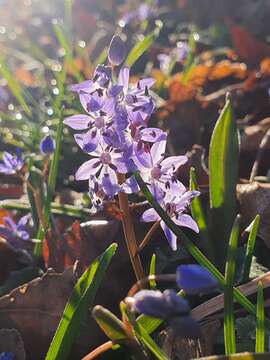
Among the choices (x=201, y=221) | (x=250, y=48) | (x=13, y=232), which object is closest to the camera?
(x=201, y=221)

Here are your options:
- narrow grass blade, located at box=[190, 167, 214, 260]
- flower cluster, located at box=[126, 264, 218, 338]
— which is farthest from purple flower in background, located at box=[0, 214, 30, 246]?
flower cluster, located at box=[126, 264, 218, 338]

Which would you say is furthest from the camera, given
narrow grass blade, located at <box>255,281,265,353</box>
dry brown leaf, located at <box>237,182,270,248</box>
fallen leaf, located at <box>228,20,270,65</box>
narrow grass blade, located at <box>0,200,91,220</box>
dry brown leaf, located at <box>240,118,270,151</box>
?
fallen leaf, located at <box>228,20,270,65</box>

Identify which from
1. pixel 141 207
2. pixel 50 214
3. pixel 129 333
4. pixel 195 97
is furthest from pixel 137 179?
pixel 195 97

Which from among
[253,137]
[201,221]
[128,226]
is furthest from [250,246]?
[253,137]

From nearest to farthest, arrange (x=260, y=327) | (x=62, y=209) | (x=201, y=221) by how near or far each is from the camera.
Answer: (x=260, y=327)
(x=201, y=221)
(x=62, y=209)

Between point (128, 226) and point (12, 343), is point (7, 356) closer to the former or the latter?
point (12, 343)

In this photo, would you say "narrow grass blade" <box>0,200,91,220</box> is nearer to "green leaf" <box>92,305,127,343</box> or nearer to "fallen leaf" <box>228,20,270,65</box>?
"green leaf" <box>92,305,127,343</box>

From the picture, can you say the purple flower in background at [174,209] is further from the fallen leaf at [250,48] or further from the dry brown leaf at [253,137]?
the fallen leaf at [250,48]
